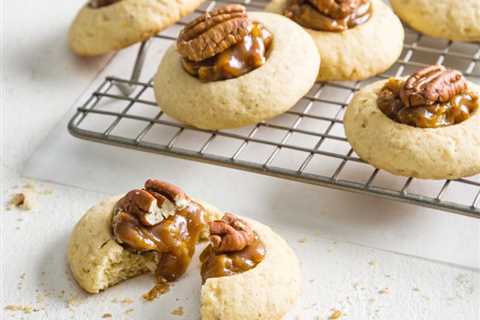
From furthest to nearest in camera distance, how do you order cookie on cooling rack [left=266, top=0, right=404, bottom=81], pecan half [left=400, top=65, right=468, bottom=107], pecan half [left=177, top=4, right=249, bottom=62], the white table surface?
1. cookie on cooling rack [left=266, top=0, right=404, bottom=81]
2. pecan half [left=177, top=4, right=249, bottom=62]
3. pecan half [left=400, top=65, right=468, bottom=107]
4. the white table surface

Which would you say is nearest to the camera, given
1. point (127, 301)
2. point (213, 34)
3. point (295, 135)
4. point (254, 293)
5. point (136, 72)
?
point (254, 293)

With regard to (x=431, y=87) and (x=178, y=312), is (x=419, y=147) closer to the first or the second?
(x=431, y=87)

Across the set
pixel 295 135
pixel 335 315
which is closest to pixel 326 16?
pixel 295 135

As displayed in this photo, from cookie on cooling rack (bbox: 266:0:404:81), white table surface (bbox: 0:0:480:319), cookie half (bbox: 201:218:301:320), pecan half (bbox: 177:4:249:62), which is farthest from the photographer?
cookie on cooling rack (bbox: 266:0:404:81)

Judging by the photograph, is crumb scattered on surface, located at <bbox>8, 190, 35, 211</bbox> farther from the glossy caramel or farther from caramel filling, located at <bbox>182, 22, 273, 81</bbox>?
caramel filling, located at <bbox>182, 22, 273, 81</bbox>

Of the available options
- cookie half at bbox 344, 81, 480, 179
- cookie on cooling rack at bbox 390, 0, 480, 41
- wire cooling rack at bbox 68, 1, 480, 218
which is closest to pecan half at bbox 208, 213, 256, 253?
wire cooling rack at bbox 68, 1, 480, 218

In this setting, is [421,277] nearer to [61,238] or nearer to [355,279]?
[355,279]

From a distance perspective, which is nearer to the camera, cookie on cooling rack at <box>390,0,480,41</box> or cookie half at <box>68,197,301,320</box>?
cookie half at <box>68,197,301,320</box>
